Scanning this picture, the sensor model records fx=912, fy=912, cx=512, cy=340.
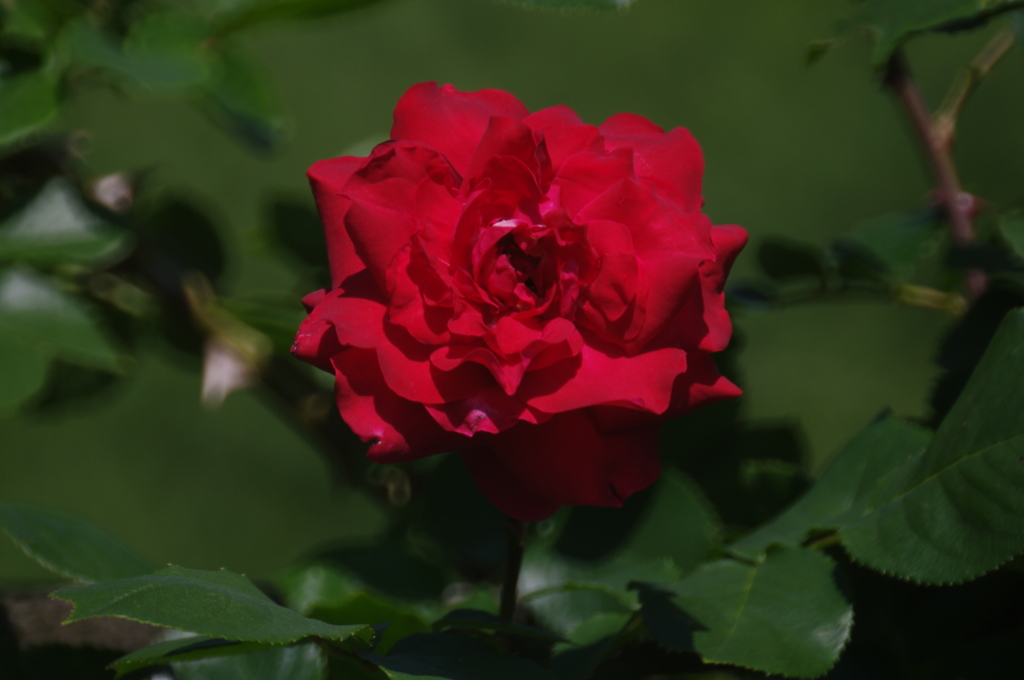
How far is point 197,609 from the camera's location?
0.27 meters

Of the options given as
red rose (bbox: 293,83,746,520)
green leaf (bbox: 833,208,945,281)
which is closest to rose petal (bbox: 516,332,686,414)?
red rose (bbox: 293,83,746,520)

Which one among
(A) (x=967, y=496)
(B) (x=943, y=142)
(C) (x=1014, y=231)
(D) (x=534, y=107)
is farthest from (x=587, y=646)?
(D) (x=534, y=107)

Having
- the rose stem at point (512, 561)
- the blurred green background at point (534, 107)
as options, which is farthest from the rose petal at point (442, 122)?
the blurred green background at point (534, 107)

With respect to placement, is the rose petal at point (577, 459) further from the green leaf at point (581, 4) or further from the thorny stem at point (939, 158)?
the thorny stem at point (939, 158)

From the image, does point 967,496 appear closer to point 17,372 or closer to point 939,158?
point 939,158

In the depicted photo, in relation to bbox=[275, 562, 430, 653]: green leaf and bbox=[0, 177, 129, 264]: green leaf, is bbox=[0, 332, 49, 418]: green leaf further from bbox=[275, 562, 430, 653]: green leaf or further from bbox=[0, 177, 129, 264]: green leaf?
bbox=[275, 562, 430, 653]: green leaf

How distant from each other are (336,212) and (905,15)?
0.24 m

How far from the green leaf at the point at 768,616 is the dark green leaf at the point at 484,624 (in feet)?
0.14

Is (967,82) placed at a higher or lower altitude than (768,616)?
higher

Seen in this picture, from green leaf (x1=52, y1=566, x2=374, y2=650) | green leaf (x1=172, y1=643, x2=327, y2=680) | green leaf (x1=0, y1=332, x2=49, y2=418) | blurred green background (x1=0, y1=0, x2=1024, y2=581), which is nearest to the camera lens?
green leaf (x1=52, y1=566, x2=374, y2=650)

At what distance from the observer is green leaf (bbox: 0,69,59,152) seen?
1.62 feet

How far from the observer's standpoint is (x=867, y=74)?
6.03ft

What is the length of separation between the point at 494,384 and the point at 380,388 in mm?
38

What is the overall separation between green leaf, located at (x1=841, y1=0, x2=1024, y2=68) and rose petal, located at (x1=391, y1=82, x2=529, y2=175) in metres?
0.15
